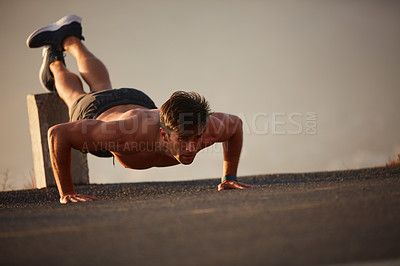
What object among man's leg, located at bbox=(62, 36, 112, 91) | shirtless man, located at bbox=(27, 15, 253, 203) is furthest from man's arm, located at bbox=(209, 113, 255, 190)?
man's leg, located at bbox=(62, 36, 112, 91)

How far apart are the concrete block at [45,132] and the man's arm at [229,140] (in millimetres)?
2126

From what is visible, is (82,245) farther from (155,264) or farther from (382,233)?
(382,233)

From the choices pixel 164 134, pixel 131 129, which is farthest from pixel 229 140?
pixel 131 129

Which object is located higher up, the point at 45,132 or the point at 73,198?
the point at 45,132

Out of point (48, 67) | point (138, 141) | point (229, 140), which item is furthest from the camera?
point (48, 67)

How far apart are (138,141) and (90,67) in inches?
72.6

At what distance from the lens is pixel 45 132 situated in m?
5.60

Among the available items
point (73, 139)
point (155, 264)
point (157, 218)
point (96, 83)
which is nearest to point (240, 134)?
point (73, 139)

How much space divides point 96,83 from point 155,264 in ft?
12.6

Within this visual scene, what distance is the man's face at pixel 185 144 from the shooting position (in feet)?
11.6

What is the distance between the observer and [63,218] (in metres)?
2.52

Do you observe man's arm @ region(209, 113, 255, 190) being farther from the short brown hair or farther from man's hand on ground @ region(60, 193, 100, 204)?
man's hand on ground @ region(60, 193, 100, 204)

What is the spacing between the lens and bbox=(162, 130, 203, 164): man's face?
3.53 metres

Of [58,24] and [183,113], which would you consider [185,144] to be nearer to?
[183,113]
